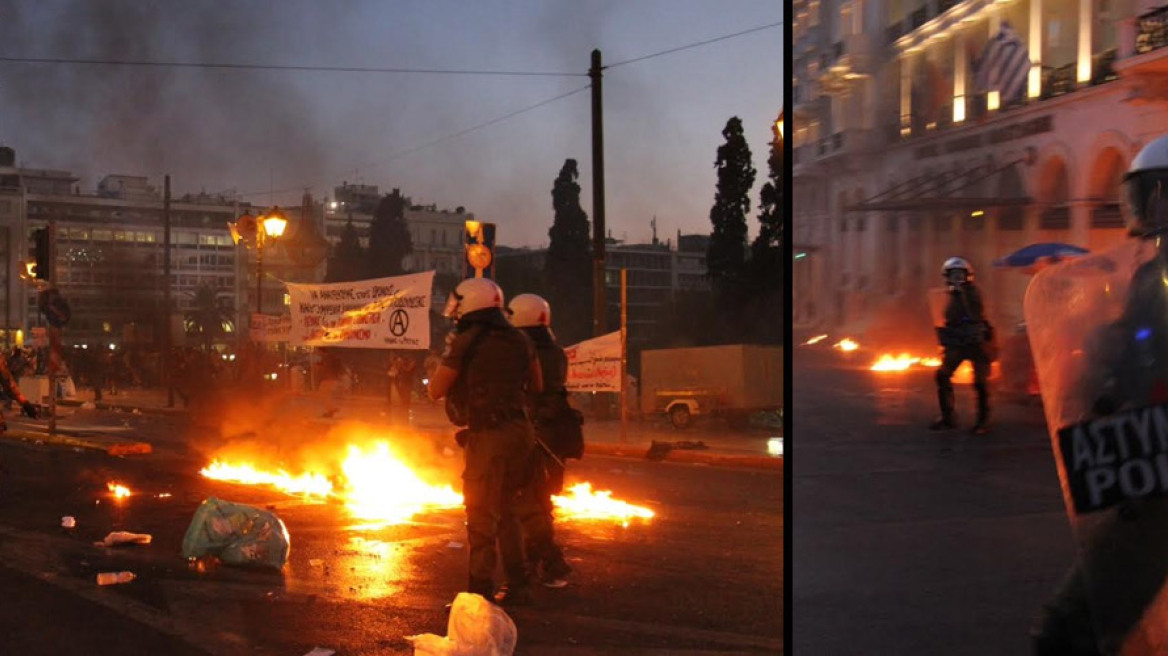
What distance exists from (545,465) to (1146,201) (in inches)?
182

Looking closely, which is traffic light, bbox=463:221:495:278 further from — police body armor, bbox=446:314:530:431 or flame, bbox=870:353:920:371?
flame, bbox=870:353:920:371

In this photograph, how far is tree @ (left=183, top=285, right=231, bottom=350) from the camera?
40.8 m

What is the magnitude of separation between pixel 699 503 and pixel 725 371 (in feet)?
27.8

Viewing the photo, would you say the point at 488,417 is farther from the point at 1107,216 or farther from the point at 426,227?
the point at 426,227

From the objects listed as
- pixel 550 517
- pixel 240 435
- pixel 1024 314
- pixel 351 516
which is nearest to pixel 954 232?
pixel 1024 314

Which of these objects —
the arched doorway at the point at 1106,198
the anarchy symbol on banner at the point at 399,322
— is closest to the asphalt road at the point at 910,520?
the arched doorway at the point at 1106,198

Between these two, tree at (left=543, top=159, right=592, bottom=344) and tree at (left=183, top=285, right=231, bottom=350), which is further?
tree at (left=183, top=285, right=231, bottom=350)

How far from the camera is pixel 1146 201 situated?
5.49 ft

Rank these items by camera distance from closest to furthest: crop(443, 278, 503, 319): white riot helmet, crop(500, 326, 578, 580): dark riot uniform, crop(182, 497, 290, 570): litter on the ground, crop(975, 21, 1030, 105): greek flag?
crop(975, 21, 1030, 105): greek flag, crop(443, 278, 503, 319): white riot helmet, crop(500, 326, 578, 580): dark riot uniform, crop(182, 497, 290, 570): litter on the ground

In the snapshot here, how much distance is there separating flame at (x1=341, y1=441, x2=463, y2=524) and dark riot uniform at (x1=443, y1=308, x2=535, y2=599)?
2821mm

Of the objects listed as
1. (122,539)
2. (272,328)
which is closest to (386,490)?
(122,539)

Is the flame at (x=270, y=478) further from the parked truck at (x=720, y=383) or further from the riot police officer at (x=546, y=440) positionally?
the parked truck at (x=720, y=383)

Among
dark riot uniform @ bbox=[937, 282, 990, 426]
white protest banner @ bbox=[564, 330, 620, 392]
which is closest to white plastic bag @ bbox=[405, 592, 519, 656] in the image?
dark riot uniform @ bbox=[937, 282, 990, 426]

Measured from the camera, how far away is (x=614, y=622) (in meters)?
5.22
